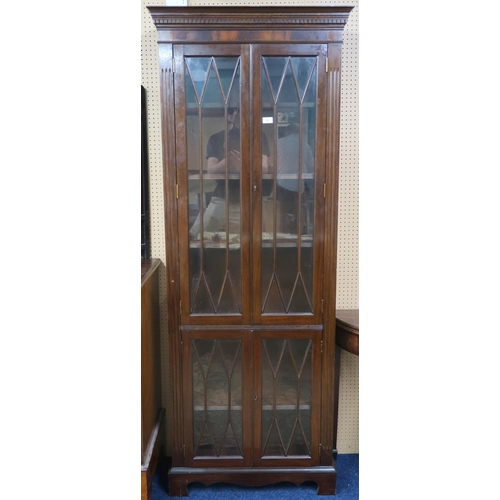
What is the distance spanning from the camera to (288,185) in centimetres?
170

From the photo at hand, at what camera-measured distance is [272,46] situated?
1.60 meters

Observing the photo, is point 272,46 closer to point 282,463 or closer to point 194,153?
point 194,153

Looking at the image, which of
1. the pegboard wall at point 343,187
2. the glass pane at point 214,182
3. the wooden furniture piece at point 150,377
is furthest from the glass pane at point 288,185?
the wooden furniture piece at point 150,377

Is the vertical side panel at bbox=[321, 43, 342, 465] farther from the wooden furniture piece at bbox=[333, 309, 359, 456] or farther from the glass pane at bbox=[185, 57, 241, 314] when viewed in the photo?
the glass pane at bbox=[185, 57, 241, 314]

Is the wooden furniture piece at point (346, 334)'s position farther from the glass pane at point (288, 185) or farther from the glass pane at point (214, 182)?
the glass pane at point (214, 182)

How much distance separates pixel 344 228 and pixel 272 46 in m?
0.85

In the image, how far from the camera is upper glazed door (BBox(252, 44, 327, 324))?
162cm

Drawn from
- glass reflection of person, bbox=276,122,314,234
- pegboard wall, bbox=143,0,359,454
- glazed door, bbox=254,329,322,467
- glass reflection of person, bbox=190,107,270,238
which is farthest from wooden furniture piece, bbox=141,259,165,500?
glass reflection of person, bbox=276,122,314,234

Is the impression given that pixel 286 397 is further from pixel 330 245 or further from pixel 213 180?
pixel 213 180

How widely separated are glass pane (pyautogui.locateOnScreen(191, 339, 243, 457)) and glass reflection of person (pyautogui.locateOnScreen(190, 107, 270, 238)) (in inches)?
19.1

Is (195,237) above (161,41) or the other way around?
the other way around
